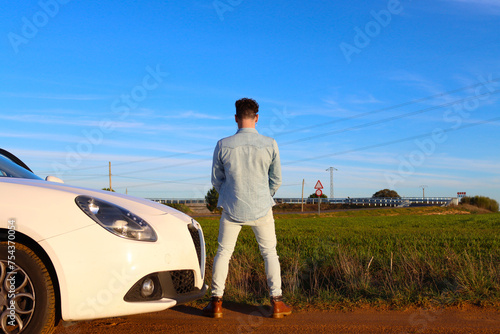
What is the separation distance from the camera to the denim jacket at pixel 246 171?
13.2 feet

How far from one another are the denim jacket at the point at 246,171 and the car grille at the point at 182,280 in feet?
2.40

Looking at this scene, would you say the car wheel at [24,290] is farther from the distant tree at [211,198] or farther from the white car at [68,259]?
the distant tree at [211,198]

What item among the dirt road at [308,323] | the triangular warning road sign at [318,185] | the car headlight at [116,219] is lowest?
the dirt road at [308,323]

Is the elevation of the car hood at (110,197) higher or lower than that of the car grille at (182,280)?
higher

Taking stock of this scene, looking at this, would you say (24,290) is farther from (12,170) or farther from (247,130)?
(247,130)

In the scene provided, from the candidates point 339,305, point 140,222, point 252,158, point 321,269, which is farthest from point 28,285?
point 321,269

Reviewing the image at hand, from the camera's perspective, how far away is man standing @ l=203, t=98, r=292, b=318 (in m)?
4.04

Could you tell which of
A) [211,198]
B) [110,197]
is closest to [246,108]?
[110,197]

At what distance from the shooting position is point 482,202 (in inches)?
2857

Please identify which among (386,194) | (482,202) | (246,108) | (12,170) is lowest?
(12,170)

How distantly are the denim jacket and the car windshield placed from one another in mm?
1806

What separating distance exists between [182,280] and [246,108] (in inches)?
67.4

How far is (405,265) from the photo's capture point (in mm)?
5898

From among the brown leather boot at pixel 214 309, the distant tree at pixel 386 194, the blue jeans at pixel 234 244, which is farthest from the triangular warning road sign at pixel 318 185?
the distant tree at pixel 386 194
